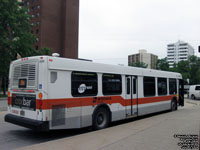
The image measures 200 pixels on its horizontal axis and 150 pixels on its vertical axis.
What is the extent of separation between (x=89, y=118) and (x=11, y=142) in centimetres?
278

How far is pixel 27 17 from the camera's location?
31.7 meters

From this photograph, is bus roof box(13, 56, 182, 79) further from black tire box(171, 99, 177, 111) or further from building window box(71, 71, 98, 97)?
black tire box(171, 99, 177, 111)

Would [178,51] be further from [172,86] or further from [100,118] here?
[100,118]

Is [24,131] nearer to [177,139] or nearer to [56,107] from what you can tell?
[56,107]

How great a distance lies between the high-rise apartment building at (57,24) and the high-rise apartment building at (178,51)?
111987mm

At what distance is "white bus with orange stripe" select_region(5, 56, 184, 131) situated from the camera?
21.0 feet

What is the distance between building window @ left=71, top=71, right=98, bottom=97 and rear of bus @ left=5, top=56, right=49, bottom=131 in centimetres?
120

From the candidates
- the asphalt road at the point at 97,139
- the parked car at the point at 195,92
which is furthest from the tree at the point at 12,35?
the parked car at the point at 195,92

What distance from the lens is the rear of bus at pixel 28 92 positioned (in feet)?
20.8

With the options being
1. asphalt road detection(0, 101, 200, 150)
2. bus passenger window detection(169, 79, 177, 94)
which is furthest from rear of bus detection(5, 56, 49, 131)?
bus passenger window detection(169, 79, 177, 94)

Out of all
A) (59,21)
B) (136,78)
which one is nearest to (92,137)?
(136,78)

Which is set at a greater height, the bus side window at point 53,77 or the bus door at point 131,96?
the bus side window at point 53,77

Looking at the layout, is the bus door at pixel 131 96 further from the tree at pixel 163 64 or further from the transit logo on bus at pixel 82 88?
the tree at pixel 163 64

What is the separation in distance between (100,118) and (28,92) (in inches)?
122
